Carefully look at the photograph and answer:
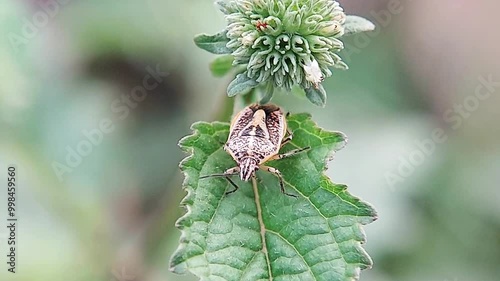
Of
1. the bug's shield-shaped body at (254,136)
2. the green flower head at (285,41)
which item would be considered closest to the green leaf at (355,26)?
the green flower head at (285,41)

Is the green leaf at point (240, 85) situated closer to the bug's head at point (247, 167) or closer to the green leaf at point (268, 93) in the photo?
the green leaf at point (268, 93)

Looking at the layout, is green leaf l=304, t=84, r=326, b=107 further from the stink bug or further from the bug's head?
the bug's head

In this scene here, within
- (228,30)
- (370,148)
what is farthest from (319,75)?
(370,148)

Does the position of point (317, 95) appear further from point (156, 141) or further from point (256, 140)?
point (156, 141)

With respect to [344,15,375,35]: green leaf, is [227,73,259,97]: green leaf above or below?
below

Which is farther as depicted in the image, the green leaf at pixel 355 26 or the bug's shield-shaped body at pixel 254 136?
the green leaf at pixel 355 26

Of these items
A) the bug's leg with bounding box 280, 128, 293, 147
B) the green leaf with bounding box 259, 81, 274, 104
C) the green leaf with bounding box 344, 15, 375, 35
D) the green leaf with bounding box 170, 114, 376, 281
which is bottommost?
the green leaf with bounding box 170, 114, 376, 281

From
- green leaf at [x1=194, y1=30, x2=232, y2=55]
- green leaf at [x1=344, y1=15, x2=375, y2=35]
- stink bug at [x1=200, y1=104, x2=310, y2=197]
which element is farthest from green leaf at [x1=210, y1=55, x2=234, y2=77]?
green leaf at [x1=344, y1=15, x2=375, y2=35]

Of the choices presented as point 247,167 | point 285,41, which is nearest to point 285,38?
point 285,41
